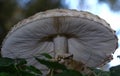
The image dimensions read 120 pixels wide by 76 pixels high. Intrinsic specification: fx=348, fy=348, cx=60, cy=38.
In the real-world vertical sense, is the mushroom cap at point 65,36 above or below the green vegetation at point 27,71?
above

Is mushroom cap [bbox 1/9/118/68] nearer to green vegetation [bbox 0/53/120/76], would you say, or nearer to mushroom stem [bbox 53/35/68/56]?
mushroom stem [bbox 53/35/68/56]

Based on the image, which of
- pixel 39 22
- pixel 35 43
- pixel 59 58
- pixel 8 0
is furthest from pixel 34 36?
pixel 8 0

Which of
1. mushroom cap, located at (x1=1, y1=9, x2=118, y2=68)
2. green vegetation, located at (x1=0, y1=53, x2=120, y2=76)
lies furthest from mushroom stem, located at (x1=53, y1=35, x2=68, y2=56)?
green vegetation, located at (x1=0, y1=53, x2=120, y2=76)

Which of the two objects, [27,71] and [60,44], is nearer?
[27,71]

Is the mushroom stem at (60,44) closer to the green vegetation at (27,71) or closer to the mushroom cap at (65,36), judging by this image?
the mushroom cap at (65,36)

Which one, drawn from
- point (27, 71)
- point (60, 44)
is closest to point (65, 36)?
point (60, 44)

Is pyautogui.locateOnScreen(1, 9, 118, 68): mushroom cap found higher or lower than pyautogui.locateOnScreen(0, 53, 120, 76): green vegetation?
higher

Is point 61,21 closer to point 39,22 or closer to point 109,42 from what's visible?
point 39,22

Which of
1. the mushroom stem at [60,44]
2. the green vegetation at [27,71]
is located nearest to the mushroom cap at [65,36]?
the mushroom stem at [60,44]

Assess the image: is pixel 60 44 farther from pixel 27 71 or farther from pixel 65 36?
pixel 27 71
